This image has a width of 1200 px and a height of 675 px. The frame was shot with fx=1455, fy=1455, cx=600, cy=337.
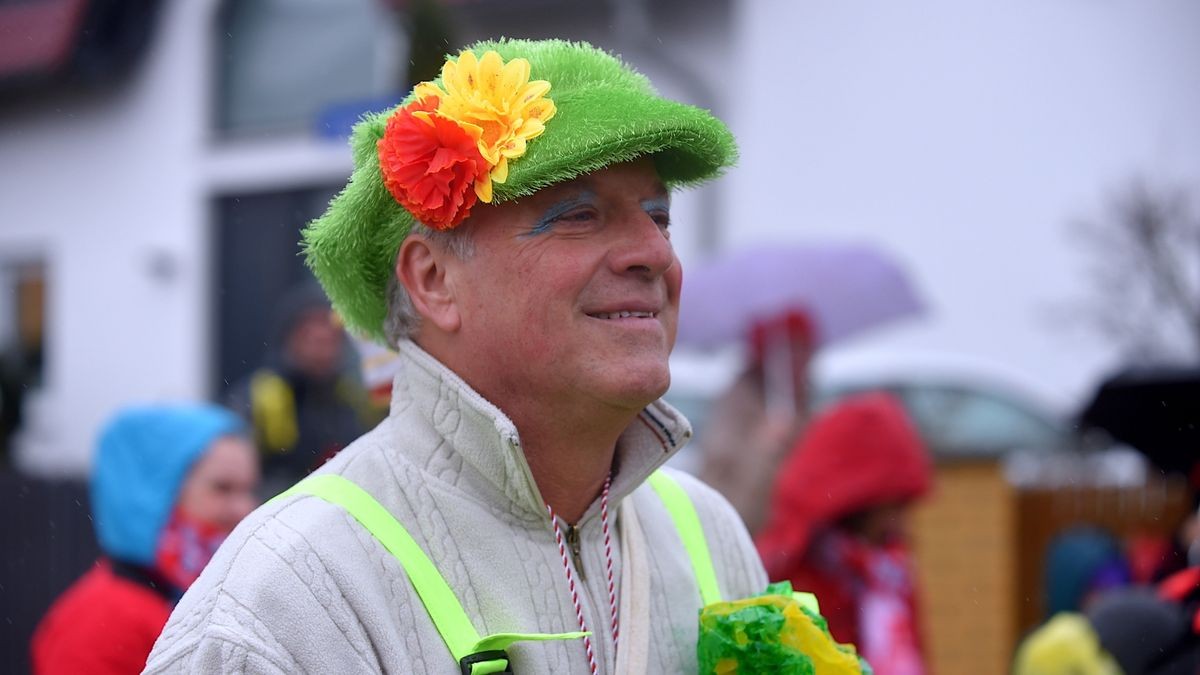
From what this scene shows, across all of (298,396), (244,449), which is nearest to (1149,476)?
(298,396)

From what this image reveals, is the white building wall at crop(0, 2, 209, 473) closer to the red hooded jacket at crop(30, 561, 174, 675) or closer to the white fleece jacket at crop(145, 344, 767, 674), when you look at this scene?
the red hooded jacket at crop(30, 561, 174, 675)

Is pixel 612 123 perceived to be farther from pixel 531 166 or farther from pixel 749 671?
pixel 749 671

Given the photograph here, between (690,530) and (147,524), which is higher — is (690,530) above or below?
above

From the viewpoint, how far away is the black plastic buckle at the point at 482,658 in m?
2.03

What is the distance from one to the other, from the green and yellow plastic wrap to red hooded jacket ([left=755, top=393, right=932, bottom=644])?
2.58 meters

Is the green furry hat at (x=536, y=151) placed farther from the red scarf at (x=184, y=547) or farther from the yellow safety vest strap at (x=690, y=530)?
the red scarf at (x=184, y=547)

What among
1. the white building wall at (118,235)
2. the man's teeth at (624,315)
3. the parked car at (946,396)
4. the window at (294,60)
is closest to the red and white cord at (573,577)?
the man's teeth at (624,315)

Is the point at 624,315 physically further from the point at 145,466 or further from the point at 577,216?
the point at 145,466

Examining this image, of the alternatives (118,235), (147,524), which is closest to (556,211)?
(147,524)

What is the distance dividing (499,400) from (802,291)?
5.34 meters

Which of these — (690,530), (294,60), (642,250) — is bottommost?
(690,530)

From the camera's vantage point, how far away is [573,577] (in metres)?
2.26

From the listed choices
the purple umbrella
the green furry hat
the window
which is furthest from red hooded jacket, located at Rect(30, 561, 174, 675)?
the window

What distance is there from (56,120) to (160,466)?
39.9ft
